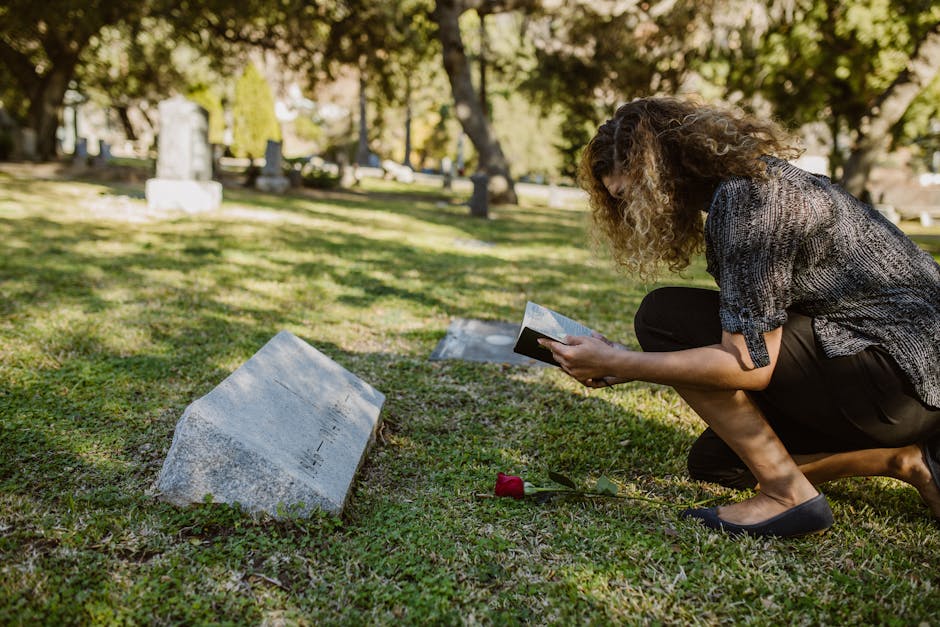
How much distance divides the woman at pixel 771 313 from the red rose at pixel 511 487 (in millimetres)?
530

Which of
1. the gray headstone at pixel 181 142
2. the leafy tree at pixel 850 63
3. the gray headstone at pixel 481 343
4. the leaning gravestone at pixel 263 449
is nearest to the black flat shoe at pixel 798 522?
the leaning gravestone at pixel 263 449

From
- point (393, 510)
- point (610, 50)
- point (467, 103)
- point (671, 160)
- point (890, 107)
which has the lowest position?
point (393, 510)

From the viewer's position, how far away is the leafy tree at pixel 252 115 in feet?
63.6

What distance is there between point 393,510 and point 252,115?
18967 mm

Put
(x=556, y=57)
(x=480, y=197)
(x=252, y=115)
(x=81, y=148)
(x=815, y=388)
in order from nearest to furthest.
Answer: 1. (x=815, y=388)
2. (x=480, y=197)
3. (x=252, y=115)
4. (x=556, y=57)
5. (x=81, y=148)

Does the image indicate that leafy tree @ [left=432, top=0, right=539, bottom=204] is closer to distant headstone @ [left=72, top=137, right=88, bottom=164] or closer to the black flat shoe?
distant headstone @ [left=72, top=137, right=88, bottom=164]

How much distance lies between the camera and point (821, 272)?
214 centimetres

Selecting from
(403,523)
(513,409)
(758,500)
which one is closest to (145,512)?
(403,523)

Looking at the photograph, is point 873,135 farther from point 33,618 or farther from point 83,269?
point 33,618

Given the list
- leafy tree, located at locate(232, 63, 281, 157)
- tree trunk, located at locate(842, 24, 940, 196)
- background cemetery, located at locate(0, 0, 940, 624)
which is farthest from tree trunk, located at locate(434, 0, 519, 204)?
tree trunk, located at locate(842, 24, 940, 196)

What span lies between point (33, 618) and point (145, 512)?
595 mm

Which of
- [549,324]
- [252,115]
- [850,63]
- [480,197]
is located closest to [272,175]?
[252,115]

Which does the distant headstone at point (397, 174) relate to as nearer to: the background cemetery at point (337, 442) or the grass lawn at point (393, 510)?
the background cemetery at point (337, 442)

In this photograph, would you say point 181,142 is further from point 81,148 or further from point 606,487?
point 81,148
